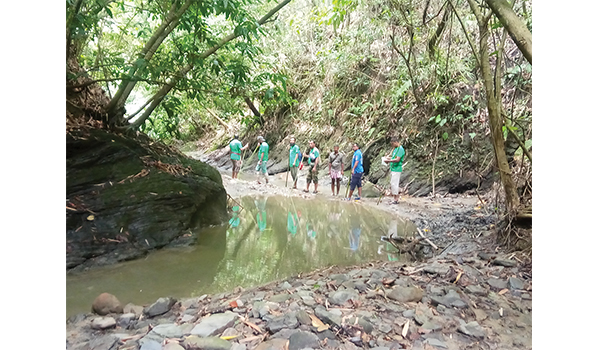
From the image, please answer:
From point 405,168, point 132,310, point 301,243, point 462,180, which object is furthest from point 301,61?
point 132,310

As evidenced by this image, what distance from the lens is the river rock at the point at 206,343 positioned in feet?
6.46

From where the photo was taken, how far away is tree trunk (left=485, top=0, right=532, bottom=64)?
2.13 metres

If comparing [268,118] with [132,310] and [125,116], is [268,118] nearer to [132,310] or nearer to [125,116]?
[125,116]

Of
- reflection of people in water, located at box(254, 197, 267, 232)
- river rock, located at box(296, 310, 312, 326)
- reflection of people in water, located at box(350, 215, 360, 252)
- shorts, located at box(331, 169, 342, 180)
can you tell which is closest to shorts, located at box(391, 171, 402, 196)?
reflection of people in water, located at box(350, 215, 360, 252)

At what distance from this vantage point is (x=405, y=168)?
1027 centimetres

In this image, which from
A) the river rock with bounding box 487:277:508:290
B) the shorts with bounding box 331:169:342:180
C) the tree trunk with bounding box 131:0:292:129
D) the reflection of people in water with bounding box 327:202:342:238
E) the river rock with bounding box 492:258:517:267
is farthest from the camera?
the shorts with bounding box 331:169:342:180

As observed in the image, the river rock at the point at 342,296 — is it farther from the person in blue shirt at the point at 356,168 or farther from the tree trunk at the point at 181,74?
the person in blue shirt at the point at 356,168

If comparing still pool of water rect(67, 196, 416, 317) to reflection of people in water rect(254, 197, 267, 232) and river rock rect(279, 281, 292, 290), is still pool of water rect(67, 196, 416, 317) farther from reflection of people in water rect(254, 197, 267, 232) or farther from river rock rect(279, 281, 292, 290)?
river rock rect(279, 281, 292, 290)

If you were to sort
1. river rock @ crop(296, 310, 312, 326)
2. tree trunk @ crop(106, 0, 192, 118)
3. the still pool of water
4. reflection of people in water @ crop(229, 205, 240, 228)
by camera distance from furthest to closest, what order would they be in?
reflection of people in water @ crop(229, 205, 240, 228), tree trunk @ crop(106, 0, 192, 118), the still pool of water, river rock @ crop(296, 310, 312, 326)

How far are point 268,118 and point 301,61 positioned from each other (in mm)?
3292

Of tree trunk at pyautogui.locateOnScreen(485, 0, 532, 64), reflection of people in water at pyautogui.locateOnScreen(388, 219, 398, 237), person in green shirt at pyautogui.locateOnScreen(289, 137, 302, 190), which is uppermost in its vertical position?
tree trunk at pyautogui.locateOnScreen(485, 0, 532, 64)

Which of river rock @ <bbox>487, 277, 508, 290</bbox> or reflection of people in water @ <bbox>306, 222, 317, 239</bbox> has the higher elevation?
river rock @ <bbox>487, 277, 508, 290</bbox>

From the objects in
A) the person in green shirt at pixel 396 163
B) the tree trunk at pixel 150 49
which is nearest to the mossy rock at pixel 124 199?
the tree trunk at pixel 150 49

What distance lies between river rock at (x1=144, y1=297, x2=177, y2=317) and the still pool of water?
52 cm
